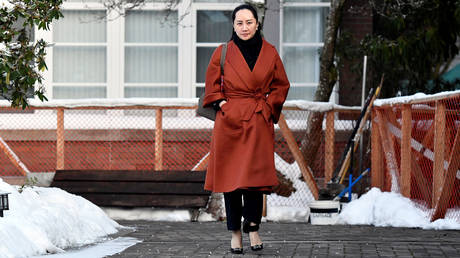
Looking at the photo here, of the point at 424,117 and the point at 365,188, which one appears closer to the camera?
the point at 424,117

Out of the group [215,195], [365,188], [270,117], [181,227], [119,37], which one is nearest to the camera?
[270,117]

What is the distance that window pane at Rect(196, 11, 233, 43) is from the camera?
14578mm

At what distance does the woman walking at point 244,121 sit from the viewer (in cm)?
674

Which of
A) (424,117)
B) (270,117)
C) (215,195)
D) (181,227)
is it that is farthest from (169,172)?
(270,117)

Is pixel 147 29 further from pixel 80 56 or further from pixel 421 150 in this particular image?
pixel 421 150

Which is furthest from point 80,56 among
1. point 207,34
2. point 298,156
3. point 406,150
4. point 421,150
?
point 421,150

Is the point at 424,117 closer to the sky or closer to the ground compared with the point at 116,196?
closer to the sky

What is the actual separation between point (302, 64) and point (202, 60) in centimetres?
173

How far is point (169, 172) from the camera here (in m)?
11.0

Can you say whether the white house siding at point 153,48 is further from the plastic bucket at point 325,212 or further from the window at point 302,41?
the plastic bucket at point 325,212

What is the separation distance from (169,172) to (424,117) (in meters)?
3.39

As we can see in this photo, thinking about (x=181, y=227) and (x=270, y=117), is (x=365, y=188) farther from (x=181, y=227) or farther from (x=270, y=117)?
(x=270, y=117)

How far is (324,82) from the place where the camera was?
12617mm

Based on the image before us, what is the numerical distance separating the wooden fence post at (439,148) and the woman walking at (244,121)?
2350mm
